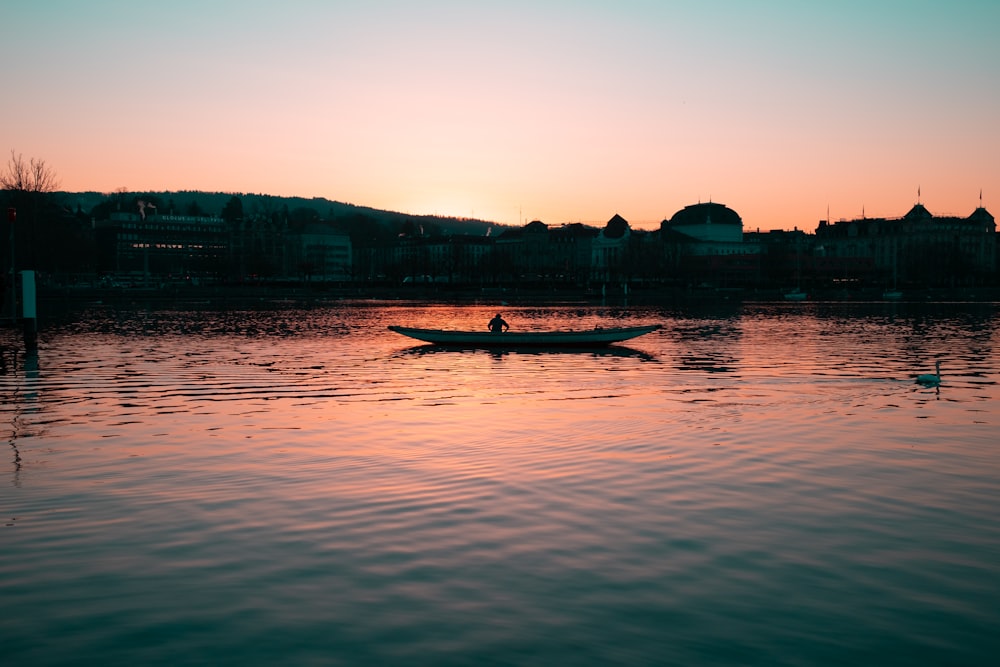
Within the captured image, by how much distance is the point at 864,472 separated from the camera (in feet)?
69.4

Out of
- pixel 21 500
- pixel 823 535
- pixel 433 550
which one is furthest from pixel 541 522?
pixel 21 500

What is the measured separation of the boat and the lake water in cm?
1950

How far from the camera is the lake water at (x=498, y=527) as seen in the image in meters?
11.3

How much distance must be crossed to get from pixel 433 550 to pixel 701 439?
41.2 ft

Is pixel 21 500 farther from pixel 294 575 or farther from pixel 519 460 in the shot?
pixel 519 460

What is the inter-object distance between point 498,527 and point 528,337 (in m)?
41.6

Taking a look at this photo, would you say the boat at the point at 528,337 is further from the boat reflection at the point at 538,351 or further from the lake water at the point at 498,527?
the lake water at the point at 498,527

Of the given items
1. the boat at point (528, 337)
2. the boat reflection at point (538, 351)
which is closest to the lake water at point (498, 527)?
the boat reflection at point (538, 351)

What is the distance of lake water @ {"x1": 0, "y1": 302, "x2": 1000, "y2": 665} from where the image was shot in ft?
37.0

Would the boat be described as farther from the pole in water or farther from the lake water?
the pole in water

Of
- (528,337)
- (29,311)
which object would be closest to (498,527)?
(528,337)

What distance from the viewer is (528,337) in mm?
57594

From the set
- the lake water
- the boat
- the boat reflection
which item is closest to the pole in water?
the boat

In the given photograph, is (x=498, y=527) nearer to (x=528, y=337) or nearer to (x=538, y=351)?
(x=528, y=337)
